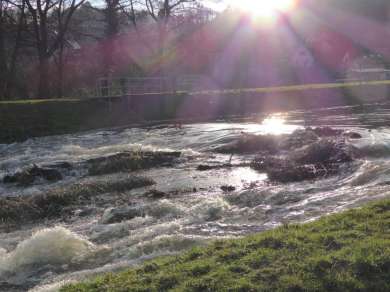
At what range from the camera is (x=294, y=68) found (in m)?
55.5

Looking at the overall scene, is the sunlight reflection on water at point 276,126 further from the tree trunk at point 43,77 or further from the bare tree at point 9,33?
the bare tree at point 9,33

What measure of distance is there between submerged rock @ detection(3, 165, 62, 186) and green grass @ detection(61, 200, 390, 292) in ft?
26.4

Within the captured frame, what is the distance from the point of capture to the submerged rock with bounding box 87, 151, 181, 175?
48.6 feet

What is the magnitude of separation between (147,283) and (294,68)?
51778mm

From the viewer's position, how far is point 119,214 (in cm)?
978

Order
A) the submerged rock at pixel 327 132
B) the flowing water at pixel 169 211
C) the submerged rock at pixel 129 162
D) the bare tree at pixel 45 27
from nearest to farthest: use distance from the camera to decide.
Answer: the flowing water at pixel 169 211 < the submerged rock at pixel 129 162 < the submerged rock at pixel 327 132 < the bare tree at pixel 45 27

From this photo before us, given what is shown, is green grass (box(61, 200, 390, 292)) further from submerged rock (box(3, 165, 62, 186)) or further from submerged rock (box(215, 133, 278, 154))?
submerged rock (box(215, 133, 278, 154))

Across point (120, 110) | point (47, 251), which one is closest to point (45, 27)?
point (120, 110)

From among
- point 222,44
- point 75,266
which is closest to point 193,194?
point 75,266

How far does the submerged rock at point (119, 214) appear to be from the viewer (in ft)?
31.3

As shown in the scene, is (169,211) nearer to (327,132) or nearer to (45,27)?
(327,132)

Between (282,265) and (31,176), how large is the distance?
9.65m

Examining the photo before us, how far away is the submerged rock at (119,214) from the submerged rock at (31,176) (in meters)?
4.28

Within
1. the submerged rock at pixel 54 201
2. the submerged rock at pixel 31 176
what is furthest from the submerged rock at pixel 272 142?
the submerged rock at pixel 31 176
